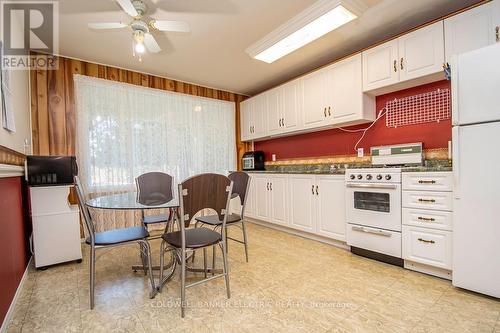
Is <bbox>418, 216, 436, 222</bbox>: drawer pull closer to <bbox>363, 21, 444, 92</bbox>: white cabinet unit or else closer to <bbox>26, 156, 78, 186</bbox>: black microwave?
<bbox>363, 21, 444, 92</bbox>: white cabinet unit

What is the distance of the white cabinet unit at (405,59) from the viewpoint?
2328 millimetres

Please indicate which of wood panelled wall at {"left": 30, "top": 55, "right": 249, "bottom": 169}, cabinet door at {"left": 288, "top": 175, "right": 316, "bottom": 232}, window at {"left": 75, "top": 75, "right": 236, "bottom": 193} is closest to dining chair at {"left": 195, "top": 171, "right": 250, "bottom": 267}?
cabinet door at {"left": 288, "top": 175, "right": 316, "bottom": 232}

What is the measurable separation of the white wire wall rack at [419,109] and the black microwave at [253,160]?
2244mm

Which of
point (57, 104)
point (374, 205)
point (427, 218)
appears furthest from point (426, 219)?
point (57, 104)

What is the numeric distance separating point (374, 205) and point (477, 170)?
3.01 feet

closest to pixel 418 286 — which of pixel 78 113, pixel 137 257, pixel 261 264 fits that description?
pixel 261 264

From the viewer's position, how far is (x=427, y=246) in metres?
2.16

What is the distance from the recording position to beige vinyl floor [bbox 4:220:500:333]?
1543mm

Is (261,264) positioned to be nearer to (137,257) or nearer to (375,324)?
(375,324)

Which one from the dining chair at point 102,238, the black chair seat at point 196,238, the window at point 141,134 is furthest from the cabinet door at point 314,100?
the dining chair at point 102,238

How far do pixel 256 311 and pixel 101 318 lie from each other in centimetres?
105

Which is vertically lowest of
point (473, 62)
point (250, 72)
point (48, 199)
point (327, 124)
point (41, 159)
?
point (48, 199)

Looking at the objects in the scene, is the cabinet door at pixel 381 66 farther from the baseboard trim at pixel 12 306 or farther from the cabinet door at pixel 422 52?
the baseboard trim at pixel 12 306

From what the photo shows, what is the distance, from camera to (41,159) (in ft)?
8.13
